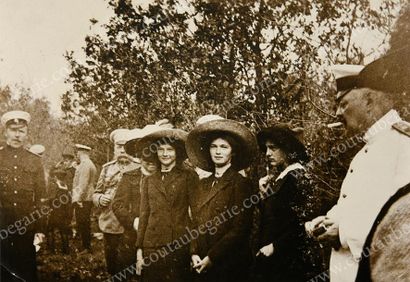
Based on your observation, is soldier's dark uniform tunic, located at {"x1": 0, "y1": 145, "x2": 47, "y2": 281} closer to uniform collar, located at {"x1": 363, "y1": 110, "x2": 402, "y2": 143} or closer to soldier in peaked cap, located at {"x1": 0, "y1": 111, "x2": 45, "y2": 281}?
soldier in peaked cap, located at {"x1": 0, "y1": 111, "x2": 45, "y2": 281}

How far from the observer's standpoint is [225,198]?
223cm

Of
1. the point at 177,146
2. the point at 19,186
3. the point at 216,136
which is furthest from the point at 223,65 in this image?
the point at 19,186

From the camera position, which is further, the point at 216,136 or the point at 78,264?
the point at 78,264

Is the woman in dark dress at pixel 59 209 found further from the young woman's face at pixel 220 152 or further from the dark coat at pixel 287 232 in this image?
the dark coat at pixel 287 232

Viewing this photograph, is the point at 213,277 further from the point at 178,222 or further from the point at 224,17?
the point at 224,17

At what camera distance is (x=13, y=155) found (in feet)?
8.18

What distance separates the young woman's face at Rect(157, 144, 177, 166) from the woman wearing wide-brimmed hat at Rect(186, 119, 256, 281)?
0.10 meters

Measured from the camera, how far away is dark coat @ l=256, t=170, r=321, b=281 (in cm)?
216

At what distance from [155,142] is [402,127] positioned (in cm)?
113

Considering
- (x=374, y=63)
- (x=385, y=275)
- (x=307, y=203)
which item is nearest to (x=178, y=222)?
(x=307, y=203)

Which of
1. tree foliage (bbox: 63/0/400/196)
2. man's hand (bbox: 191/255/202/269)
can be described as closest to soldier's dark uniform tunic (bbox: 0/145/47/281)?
tree foliage (bbox: 63/0/400/196)

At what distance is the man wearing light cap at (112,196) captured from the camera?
238 centimetres

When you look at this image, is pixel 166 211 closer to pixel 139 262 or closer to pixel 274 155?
pixel 139 262

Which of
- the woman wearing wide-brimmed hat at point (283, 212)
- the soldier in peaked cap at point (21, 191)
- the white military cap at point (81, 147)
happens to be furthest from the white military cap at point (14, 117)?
the woman wearing wide-brimmed hat at point (283, 212)
